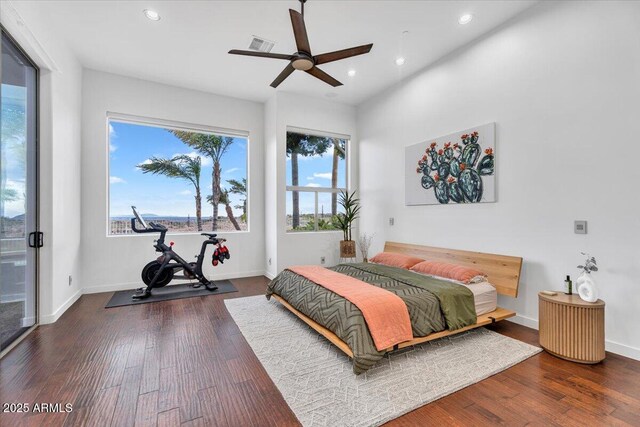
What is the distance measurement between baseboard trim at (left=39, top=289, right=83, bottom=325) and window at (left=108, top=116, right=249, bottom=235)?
43.8 inches

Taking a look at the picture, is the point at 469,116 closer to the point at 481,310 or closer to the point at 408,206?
the point at 408,206

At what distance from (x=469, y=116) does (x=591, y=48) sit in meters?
1.29

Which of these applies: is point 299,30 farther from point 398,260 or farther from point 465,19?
point 398,260

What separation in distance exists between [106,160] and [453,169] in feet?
17.7

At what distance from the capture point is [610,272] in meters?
2.67

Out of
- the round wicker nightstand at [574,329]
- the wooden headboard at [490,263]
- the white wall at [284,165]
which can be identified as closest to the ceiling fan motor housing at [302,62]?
the white wall at [284,165]

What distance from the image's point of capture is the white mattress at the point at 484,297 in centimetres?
314

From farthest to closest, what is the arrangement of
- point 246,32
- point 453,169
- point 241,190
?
1. point 241,190
2. point 453,169
3. point 246,32

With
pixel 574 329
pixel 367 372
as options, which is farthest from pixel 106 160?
pixel 574 329

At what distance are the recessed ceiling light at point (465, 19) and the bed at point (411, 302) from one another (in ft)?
9.29

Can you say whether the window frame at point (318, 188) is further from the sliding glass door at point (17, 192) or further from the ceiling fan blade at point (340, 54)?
the sliding glass door at point (17, 192)

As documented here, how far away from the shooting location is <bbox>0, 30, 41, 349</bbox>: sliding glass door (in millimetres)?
2656

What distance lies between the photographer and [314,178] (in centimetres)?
587

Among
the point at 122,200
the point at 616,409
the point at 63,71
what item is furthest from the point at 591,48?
the point at 122,200
